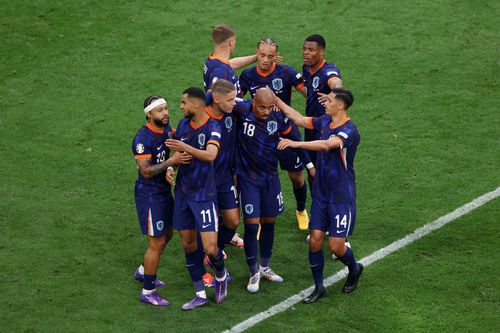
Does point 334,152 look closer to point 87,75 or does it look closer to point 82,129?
point 82,129

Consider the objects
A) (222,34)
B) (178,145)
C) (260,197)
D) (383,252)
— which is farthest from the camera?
(383,252)

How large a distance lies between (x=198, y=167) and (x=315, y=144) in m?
1.23

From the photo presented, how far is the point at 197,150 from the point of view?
9.44 metres

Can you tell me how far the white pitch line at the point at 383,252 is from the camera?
973cm

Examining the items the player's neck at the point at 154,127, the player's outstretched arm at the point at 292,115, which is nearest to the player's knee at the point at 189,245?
the player's neck at the point at 154,127

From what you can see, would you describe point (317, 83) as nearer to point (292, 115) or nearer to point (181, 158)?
point (292, 115)

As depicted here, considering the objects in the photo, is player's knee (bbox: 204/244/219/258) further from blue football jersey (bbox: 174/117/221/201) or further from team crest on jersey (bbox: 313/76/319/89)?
team crest on jersey (bbox: 313/76/319/89)

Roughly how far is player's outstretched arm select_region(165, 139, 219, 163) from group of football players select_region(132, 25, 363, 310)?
Result: 10mm

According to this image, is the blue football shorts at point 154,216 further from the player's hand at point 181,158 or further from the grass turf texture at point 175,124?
the grass turf texture at point 175,124

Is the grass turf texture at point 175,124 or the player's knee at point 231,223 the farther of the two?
the player's knee at point 231,223

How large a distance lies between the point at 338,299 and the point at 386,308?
0.54m

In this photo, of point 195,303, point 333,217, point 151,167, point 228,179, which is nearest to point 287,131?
point 228,179

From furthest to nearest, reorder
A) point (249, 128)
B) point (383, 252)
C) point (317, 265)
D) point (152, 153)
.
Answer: point (383, 252)
point (249, 128)
point (317, 265)
point (152, 153)

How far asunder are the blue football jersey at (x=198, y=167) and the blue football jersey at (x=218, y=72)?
46.0 inches
